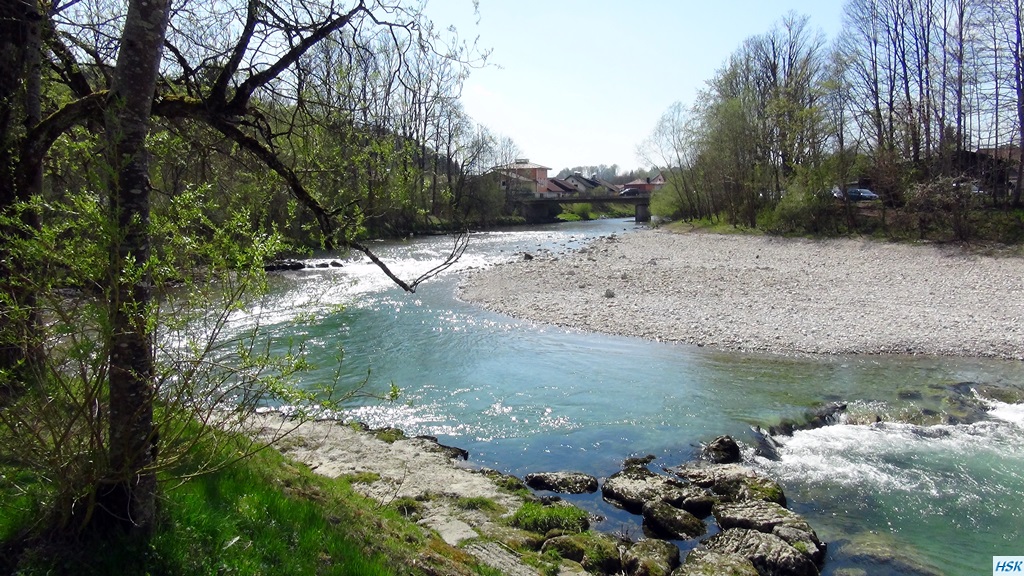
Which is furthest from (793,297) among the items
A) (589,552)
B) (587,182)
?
(587,182)

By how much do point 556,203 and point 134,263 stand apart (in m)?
78.3

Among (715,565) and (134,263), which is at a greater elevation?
(134,263)

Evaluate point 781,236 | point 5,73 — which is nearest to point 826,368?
point 5,73

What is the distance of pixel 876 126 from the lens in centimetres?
3656

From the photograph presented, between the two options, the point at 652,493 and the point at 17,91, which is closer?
the point at 17,91

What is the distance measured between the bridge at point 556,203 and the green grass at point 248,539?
6732 cm

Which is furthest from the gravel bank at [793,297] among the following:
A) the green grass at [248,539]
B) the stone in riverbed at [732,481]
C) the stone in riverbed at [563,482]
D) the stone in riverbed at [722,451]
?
the green grass at [248,539]

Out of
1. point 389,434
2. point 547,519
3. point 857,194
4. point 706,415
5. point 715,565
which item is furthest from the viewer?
point 857,194

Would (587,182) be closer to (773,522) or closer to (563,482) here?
(563,482)

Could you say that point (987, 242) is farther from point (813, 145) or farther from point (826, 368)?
point (826, 368)

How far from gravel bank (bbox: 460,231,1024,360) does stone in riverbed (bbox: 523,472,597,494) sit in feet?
27.4

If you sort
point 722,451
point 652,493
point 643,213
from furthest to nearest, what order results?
point 643,213 → point 722,451 → point 652,493

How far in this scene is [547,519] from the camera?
6820 mm

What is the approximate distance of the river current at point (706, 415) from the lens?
7.23 meters
